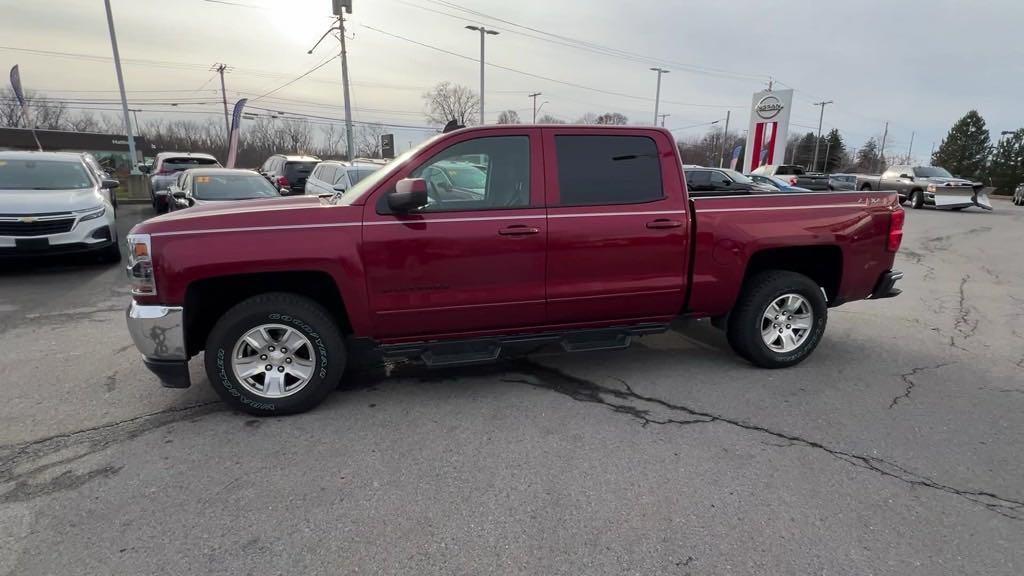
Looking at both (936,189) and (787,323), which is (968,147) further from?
(787,323)

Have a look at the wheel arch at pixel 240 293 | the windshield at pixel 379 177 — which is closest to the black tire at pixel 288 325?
the wheel arch at pixel 240 293

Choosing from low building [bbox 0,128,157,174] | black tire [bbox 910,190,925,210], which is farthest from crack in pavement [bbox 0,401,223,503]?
low building [bbox 0,128,157,174]

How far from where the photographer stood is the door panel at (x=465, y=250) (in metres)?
3.62

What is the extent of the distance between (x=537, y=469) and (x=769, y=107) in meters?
29.6

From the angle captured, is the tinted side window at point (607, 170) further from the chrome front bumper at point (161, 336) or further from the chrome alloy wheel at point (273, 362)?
the chrome front bumper at point (161, 336)

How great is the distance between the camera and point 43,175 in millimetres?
8414

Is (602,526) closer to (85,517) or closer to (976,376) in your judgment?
(85,517)

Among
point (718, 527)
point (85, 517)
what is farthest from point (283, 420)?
point (718, 527)

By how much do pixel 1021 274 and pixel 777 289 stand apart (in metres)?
7.88

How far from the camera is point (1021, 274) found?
29.9 ft

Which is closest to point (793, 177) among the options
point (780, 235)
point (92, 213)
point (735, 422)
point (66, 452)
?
point (780, 235)

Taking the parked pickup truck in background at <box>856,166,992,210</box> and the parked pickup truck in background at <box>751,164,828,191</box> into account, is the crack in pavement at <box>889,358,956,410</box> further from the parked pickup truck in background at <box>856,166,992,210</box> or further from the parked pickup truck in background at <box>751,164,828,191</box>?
the parked pickup truck in background at <box>751,164,828,191</box>

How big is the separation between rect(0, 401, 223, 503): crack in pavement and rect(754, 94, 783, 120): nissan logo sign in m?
29.8

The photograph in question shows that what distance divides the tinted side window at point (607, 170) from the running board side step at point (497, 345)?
1.01m
